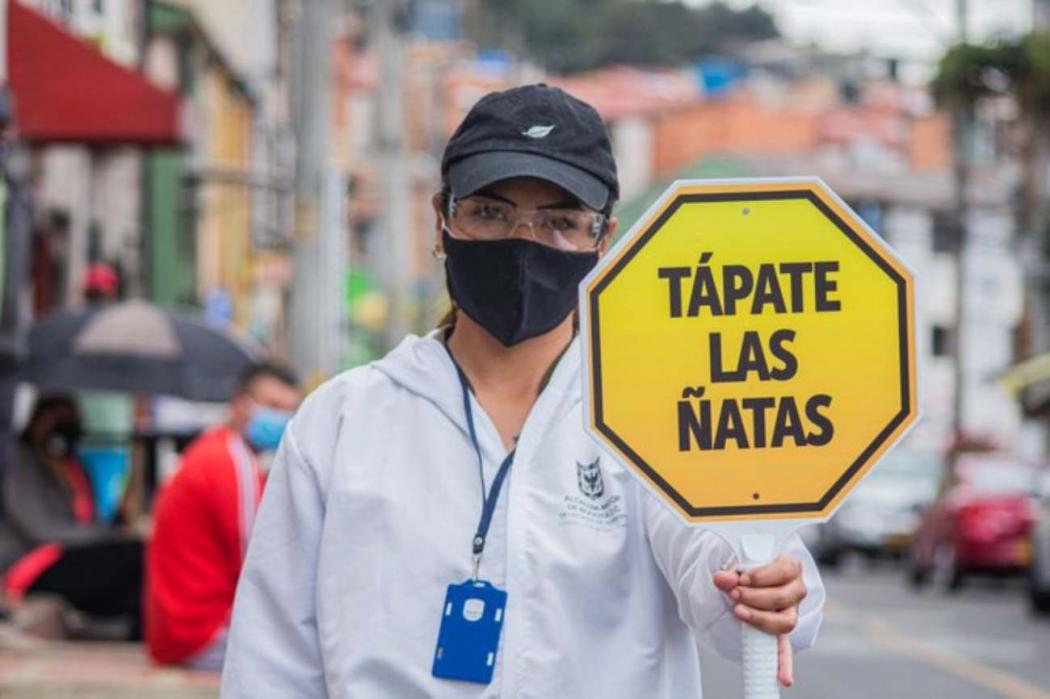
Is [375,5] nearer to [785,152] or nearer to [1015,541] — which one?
[1015,541]

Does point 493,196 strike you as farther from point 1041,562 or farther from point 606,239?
point 1041,562

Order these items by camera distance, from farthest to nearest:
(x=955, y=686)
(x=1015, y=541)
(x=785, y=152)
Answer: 1. (x=785, y=152)
2. (x=1015, y=541)
3. (x=955, y=686)

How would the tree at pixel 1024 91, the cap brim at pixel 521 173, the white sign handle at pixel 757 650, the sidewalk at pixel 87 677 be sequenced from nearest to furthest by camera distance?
the white sign handle at pixel 757 650 < the cap brim at pixel 521 173 < the sidewalk at pixel 87 677 < the tree at pixel 1024 91

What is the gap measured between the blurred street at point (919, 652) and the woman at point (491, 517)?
1029 cm

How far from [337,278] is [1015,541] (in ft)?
31.9

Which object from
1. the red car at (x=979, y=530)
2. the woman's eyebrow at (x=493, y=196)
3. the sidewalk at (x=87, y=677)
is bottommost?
the red car at (x=979, y=530)

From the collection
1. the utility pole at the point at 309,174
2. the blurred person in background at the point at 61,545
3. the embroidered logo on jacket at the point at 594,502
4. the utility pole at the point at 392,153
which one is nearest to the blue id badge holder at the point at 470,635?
the embroidered logo on jacket at the point at 594,502

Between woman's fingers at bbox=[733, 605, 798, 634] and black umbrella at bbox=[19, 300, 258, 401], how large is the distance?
1081 centimetres

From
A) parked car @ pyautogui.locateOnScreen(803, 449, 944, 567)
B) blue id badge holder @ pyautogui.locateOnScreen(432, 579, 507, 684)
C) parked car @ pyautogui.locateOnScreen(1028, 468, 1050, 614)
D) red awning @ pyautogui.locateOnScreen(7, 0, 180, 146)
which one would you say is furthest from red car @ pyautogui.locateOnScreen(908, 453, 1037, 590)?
blue id badge holder @ pyautogui.locateOnScreen(432, 579, 507, 684)

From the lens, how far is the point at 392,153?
108 feet

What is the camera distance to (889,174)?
89062mm

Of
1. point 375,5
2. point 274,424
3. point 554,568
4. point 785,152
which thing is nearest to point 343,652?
point 554,568

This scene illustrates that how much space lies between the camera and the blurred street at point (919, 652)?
1511 cm

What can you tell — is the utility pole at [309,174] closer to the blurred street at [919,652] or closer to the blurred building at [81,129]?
the blurred building at [81,129]
